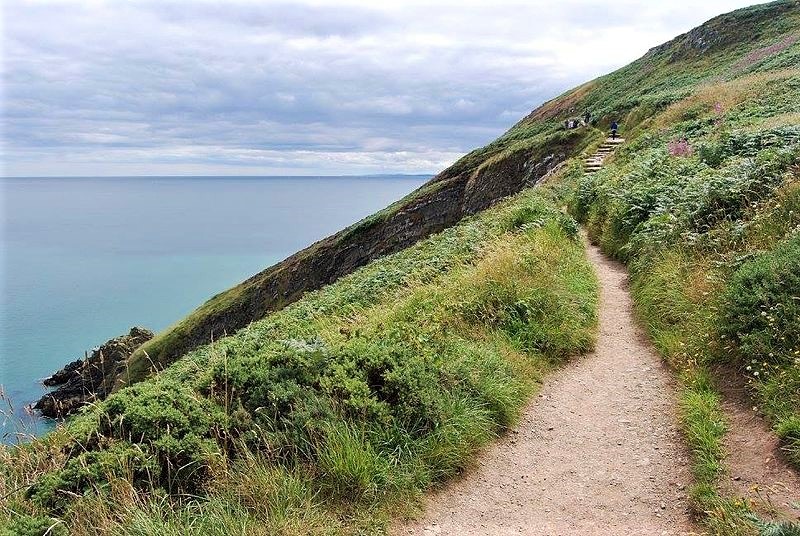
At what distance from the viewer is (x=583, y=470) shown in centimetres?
566

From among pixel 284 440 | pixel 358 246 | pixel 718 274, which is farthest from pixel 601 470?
pixel 358 246

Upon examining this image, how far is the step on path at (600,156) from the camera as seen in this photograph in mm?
29328

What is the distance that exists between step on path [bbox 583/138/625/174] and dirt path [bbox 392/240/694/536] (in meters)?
22.8

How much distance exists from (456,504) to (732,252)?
605cm

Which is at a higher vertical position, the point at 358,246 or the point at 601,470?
the point at 358,246

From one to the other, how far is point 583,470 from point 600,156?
30734mm

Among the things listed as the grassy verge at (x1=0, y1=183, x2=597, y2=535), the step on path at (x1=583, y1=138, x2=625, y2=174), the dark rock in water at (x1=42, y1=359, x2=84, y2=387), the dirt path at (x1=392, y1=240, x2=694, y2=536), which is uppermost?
the step on path at (x1=583, y1=138, x2=625, y2=174)

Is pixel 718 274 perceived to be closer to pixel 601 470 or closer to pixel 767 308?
pixel 767 308

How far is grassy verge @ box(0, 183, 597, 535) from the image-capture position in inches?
174

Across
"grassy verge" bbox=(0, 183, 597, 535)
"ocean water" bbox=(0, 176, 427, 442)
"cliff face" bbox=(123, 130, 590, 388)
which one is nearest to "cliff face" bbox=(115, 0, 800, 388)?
"cliff face" bbox=(123, 130, 590, 388)

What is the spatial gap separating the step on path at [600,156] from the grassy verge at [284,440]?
23624 millimetres

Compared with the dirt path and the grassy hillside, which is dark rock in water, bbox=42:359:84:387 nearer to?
the grassy hillside

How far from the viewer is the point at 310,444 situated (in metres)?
5.07

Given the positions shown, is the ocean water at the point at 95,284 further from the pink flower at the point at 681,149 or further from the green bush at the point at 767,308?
the pink flower at the point at 681,149
